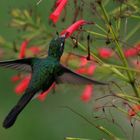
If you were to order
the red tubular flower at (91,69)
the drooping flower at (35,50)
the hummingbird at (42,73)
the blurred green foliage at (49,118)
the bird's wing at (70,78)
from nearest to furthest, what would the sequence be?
1. the bird's wing at (70,78)
2. the hummingbird at (42,73)
3. the red tubular flower at (91,69)
4. the drooping flower at (35,50)
5. the blurred green foliage at (49,118)

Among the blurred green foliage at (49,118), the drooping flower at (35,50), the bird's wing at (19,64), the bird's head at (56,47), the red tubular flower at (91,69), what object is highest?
the bird's head at (56,47)

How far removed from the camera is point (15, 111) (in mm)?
4199

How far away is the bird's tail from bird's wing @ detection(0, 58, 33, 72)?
18 cm

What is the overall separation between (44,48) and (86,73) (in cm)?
32

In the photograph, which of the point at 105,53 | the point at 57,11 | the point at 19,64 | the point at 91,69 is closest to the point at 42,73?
the point at 19,64

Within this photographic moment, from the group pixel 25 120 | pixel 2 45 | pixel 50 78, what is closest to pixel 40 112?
pixel 25 120

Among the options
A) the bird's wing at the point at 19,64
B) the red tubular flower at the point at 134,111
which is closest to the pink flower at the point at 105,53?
the bird's wing at the point at 19,64

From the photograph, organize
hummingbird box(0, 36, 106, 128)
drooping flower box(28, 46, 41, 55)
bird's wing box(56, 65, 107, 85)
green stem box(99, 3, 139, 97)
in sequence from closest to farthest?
green stem box(99, 3, 139, 97) → bird's wing box(56, 65, 107, 85) → hummingbird box(0, 36, 106, 128) → drooping flower box(28, 46, 41, 55)

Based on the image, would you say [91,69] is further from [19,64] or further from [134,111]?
[134,111]

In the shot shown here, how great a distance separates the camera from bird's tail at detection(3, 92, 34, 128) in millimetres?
4125

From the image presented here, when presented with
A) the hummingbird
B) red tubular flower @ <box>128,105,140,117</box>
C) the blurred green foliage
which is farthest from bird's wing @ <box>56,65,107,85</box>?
the blurred green foliage

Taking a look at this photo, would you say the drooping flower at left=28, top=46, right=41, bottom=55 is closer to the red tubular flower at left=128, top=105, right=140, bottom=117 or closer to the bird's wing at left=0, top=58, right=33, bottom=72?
the bird's wing at left=0, top=58, right=33, bottom=72

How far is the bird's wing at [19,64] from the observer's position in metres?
4.27

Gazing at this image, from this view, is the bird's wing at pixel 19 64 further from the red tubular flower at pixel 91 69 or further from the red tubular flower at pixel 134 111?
the red tubular flower at pixel 134 111
